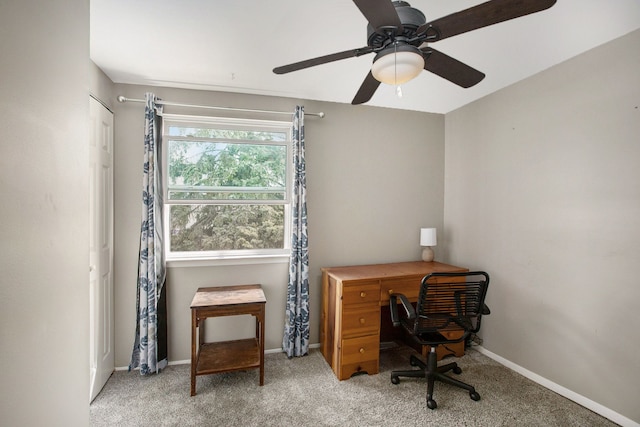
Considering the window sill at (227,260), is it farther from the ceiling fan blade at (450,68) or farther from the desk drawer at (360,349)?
the ceiling fan blade at (450,68)

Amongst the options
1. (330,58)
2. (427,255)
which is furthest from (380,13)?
(427,255)

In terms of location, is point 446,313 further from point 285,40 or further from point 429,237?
point 285,40

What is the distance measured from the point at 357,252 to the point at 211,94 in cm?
211

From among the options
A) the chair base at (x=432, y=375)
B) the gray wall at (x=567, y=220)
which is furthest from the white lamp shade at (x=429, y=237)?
the chair base at (x=432, y=375)

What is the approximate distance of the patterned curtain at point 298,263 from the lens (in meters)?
2.81

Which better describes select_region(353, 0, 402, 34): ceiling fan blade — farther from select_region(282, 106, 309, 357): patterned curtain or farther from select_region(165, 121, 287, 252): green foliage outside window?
select_region(165, 121, 287, 252): green foliage outside window

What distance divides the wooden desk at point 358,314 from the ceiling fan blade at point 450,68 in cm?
162

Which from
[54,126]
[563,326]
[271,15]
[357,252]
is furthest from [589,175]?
[54,126]

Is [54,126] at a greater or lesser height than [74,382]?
greater

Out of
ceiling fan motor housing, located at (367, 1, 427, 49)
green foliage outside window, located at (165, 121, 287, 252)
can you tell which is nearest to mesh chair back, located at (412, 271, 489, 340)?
green foliage outside window, located at (165, 121, 287, 252)

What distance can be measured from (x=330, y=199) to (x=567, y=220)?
1.96m

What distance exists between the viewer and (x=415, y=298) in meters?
2.70

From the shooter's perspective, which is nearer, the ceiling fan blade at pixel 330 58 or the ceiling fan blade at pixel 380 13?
the ceiling fan blade at pixel 380 13

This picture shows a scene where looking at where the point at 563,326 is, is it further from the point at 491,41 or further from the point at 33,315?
the point at 33,315
